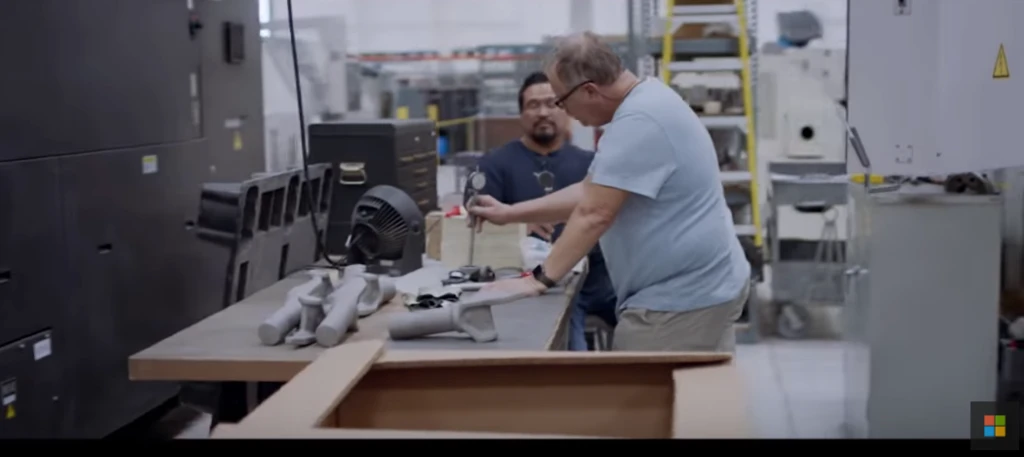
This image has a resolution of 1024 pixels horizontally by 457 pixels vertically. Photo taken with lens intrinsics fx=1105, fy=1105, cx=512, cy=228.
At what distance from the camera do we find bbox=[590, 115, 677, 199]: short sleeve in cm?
206

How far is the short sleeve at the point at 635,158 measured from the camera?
2064 millimetres

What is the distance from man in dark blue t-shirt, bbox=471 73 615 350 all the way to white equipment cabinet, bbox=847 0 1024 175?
0.77 metres

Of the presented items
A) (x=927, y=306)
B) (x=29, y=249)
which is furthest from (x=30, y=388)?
(x=927, y=306)

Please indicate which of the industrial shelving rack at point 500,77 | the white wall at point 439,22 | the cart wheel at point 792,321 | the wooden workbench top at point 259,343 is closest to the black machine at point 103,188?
the wooden workbench top at point 259,343

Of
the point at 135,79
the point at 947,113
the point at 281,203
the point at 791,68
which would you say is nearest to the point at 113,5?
the point at 135,79

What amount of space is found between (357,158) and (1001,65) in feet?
5.48

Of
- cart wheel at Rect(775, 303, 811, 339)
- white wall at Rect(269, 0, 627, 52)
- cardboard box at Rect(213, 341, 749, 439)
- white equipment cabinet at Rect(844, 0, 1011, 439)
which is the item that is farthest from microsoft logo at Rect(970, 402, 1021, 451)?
white wall at Rect(269, 0, 627, 52)

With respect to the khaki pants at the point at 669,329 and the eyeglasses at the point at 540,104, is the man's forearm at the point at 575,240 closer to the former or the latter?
the khaki pants at the point at 669,329

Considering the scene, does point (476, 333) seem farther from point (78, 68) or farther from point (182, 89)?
point (182, 89)

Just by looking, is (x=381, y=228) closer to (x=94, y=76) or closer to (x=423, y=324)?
(x=423, y=324)

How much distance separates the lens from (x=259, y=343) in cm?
204

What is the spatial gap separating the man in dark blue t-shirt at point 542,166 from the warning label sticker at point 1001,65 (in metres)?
1.21

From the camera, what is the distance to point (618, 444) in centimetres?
89

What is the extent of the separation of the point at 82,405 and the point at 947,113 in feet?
7.35
